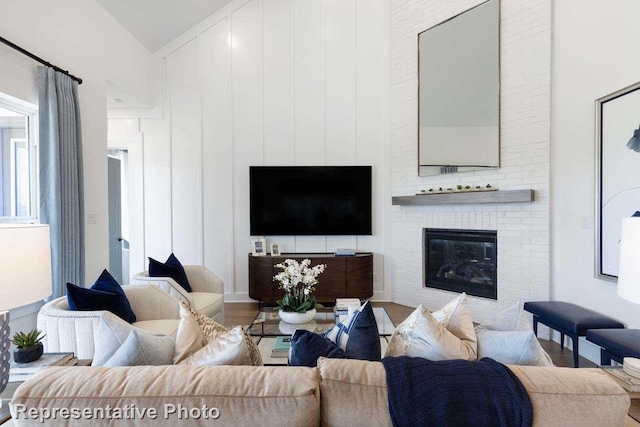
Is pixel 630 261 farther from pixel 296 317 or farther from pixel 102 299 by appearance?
pixel 102 299

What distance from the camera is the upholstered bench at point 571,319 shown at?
8.52 feet

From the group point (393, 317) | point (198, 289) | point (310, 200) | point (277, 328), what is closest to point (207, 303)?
point (198, 289)

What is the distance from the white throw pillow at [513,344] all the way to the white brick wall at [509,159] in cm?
252

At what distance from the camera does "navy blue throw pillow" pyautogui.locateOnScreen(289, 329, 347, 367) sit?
1.19 m

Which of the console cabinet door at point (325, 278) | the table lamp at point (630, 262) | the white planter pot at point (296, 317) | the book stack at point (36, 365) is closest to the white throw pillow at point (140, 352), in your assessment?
the book stack at point (36, 365)

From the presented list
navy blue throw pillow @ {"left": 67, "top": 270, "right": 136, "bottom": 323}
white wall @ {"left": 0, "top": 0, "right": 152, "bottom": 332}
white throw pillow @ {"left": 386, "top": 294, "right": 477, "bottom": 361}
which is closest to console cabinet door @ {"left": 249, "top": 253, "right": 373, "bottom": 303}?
white wall @ {"left": 0, "top": 0, "right": 152, "bottom": 332}

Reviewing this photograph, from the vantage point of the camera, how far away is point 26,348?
1.52 meters

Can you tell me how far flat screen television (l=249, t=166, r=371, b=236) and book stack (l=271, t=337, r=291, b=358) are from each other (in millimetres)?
2395

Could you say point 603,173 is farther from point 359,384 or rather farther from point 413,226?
point 359,384

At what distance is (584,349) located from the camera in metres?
3.04

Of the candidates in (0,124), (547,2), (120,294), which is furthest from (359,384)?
(547,2)

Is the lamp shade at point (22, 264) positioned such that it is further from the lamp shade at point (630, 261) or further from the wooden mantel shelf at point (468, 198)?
the wooden mantel shelf at point (468, 198)

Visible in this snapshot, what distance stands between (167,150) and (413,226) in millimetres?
3482

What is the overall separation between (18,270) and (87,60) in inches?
113
